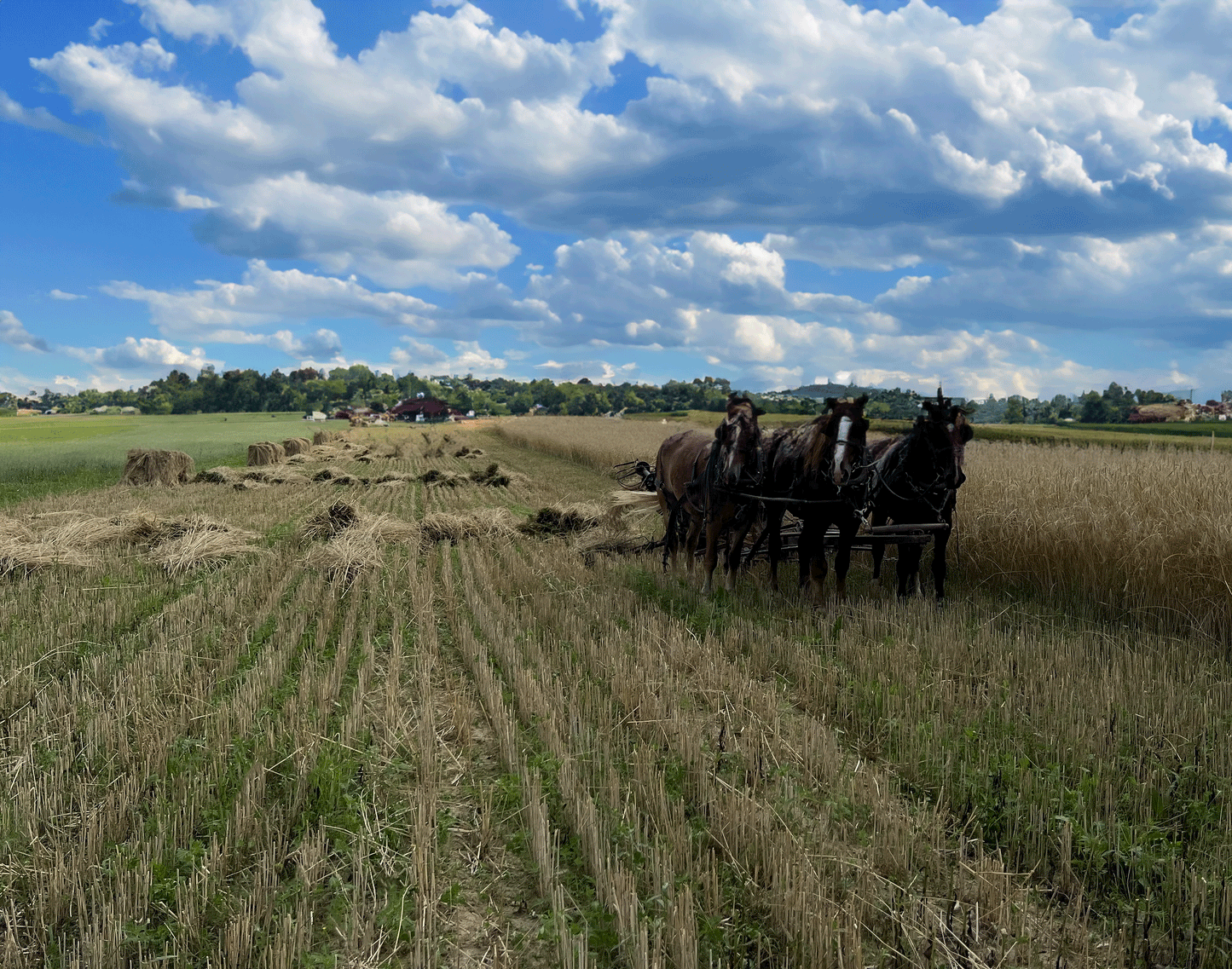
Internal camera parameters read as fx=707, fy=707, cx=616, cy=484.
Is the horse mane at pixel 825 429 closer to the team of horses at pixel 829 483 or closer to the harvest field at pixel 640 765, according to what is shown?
the team of horses at pixel 829 483

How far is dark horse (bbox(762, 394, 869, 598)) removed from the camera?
22.9 feet

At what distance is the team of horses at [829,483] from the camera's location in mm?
7230

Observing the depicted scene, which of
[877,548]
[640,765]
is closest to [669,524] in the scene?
[877,548]

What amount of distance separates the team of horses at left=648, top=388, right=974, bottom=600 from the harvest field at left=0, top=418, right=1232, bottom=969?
0.68 meters

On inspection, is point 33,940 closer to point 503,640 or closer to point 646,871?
point 646,871

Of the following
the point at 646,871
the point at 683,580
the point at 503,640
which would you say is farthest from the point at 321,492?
the point at 646,871

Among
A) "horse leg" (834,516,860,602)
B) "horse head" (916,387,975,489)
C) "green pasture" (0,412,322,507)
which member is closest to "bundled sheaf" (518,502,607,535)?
"horse leg" (834,516,860,602)

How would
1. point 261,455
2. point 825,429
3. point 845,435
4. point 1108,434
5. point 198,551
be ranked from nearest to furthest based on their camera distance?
point 845,435
point 825,429
point 198,551
point 261,455
point 1108,434

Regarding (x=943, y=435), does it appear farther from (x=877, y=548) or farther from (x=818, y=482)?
(x=877, y=548)

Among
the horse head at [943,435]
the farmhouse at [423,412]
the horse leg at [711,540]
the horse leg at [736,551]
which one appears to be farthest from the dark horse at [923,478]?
the farmhouse at [423,412]

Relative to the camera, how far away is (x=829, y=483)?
7.31 m

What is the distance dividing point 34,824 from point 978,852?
456cm

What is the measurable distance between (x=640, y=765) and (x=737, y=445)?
180 inches

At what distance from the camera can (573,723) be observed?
4586 millimetres
